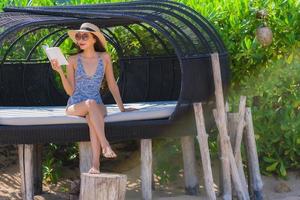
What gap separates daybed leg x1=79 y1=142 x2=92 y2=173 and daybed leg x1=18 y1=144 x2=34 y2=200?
491mm

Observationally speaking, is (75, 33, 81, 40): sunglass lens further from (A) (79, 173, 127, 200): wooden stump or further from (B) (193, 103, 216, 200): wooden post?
(A) (79, 173, 127, 200): wooden stump

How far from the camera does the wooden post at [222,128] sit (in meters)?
6.78

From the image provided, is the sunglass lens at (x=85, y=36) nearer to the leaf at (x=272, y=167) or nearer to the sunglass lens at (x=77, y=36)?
the sunglass lens at (x=77, y=36)

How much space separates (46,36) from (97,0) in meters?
0.79

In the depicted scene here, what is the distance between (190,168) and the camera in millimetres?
7605

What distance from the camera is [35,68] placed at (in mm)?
8805

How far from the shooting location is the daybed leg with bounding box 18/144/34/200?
23.3ft

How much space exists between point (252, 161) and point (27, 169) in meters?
2.10

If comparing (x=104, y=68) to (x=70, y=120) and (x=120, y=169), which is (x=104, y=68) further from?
(x=120, y=169)

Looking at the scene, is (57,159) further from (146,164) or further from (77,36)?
(77,36)

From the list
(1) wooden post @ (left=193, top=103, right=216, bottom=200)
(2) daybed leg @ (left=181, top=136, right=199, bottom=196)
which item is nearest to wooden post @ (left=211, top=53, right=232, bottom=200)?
(1) wooden post @ (left=193, top=103, right=216, bottom=200)

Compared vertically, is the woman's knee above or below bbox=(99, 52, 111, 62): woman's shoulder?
below

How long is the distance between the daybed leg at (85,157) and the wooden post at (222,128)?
3.89ft

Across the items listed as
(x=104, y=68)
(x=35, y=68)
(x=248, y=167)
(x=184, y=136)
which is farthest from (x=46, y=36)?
(x=248, y=167)
